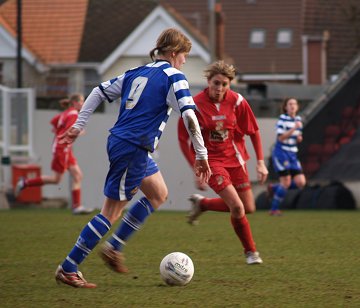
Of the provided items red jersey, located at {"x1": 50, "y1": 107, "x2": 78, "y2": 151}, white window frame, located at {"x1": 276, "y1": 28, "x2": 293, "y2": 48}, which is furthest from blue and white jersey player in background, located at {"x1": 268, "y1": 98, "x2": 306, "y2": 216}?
white window frame, located at {"x1": 276, "y1": 28, "x2": 293, "y2": 48}

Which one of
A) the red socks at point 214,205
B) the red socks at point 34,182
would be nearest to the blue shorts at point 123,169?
the red socks at point 214,205

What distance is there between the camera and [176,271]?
835 cm

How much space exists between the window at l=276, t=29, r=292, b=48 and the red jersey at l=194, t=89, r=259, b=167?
48.0 meters

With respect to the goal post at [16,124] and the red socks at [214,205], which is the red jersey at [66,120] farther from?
the red socks at [214,205]

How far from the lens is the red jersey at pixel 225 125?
403 inches

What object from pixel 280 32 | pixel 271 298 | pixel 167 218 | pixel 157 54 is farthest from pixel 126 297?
pixel 280 32

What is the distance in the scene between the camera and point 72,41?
51.1m

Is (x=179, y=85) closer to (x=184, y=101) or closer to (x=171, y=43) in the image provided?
(x=184, y=101)

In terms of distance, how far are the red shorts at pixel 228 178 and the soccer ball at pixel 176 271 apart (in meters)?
1.56

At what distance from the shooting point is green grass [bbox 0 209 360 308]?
770 centimetres

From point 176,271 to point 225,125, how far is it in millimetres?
2291

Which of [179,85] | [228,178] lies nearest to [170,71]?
[179,85]

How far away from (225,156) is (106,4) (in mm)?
44229

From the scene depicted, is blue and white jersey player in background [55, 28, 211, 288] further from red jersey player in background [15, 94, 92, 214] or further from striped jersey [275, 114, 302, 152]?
striped jersey [275, 114, 302, 152]
